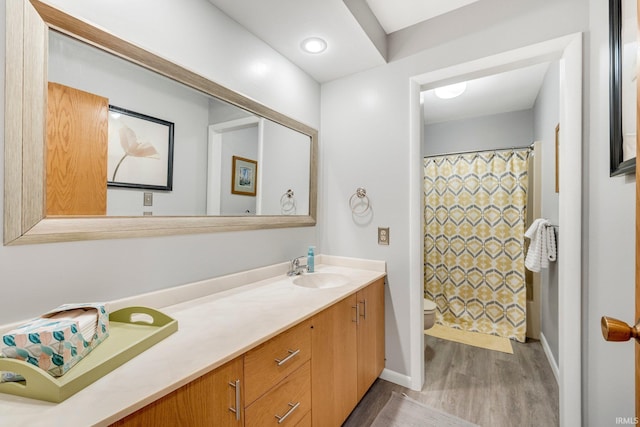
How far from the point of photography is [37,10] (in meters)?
0.90

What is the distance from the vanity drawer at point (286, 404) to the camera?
948 mm

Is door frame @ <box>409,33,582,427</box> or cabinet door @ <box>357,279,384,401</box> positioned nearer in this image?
door frame @ <box>409,33,582,427</box>

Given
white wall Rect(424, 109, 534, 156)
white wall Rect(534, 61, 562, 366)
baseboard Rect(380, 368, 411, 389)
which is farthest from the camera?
white wall Rect(424, 109, 534, 156)

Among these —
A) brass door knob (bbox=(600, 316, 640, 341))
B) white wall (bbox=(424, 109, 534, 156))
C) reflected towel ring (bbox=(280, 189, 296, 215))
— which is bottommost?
brass door knob (bbox=(600, 316, 640, 341))

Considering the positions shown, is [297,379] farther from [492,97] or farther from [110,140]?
[492,97]

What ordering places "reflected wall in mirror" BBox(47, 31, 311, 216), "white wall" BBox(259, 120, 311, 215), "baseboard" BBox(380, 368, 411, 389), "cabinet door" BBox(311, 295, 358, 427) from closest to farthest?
"reflected wall in mirror" BBox(47, 31, 311, 216), "cabinet door" BBox(311, 295, 358, 427), "white wall" BBox(259, 120, 311, 215), "baseboard" BBox(380, 368, 411, 389)

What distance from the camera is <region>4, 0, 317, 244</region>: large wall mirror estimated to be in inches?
34.5

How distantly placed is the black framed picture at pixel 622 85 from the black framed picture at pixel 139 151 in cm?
168

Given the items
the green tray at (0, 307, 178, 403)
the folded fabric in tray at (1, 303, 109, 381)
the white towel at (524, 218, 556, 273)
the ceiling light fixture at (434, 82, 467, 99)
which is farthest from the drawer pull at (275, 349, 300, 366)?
the ceiling light fixture at (434, 82, 467, 99)

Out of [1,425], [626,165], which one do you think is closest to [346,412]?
[1,425]

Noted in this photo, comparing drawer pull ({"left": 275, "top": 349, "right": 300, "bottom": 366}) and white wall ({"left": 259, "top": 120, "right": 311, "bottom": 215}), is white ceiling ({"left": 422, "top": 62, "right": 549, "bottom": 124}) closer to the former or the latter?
white wall ({"left": 259, "top": 120, "right": 311, "bottom": 215})

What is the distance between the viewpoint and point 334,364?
1396 millimetres

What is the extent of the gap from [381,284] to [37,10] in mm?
2050

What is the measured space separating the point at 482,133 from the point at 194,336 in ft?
11.3
